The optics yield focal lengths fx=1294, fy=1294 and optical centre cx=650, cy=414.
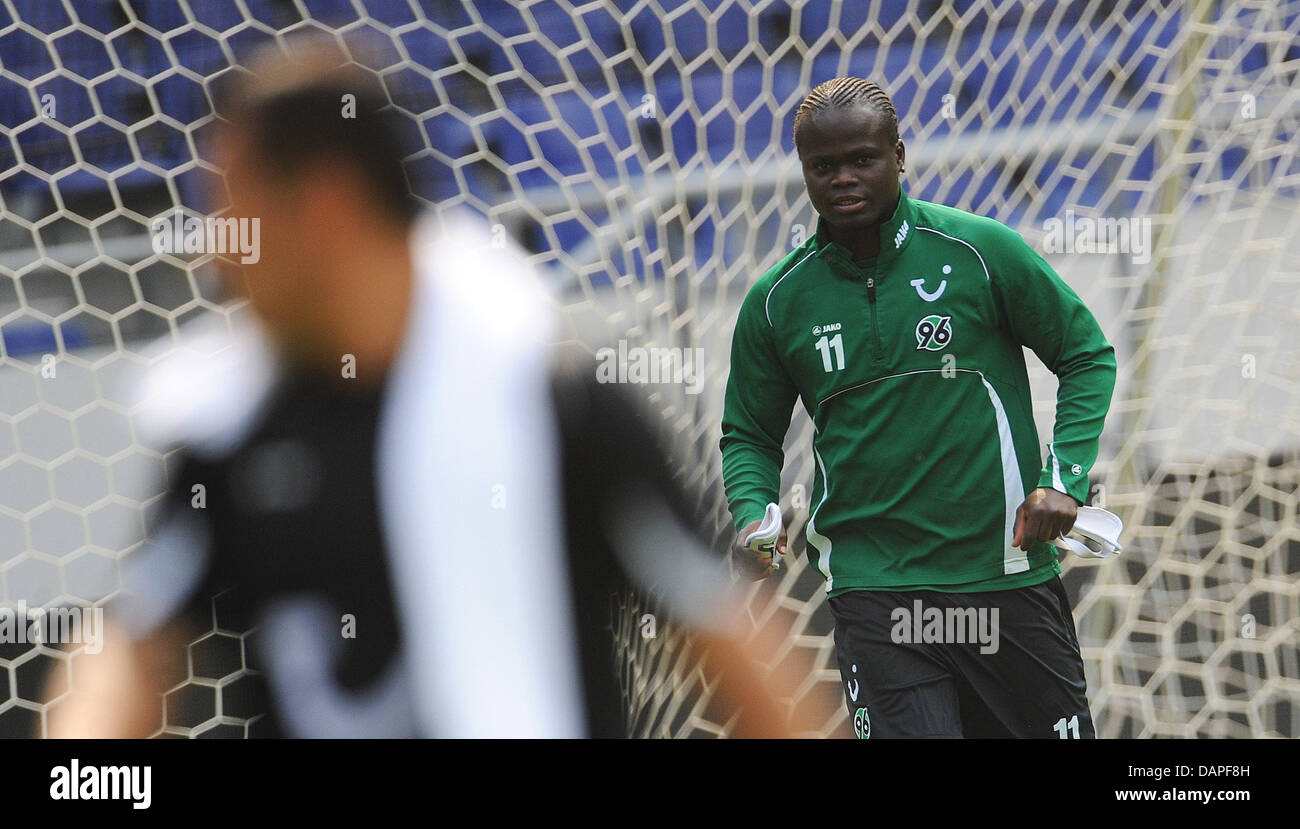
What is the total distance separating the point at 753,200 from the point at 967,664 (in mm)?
1158

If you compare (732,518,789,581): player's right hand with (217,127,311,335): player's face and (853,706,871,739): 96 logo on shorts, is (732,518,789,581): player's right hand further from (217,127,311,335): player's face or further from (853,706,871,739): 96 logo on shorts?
(217,127,311,335): player's face

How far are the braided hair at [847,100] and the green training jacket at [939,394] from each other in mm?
114

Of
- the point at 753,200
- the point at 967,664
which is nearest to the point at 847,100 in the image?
the point at 967,664

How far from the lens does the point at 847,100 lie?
1569 millimetres

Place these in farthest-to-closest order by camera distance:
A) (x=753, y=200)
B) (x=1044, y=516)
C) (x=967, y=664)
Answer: (x=753, y=200), (x=967, y=664), (x=1044, y=516)

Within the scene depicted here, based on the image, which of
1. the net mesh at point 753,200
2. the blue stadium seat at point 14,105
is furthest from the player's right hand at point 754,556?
the blue stadium seat at point 14,105

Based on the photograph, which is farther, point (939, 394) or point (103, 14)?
point (103, 14)

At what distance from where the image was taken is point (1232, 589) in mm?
2496

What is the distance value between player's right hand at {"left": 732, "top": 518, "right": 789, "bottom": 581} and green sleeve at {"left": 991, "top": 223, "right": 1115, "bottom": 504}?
33 centimetres

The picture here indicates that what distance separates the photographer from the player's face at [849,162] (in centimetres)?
156

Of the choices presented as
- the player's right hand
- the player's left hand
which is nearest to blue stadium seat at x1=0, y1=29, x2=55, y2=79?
the player's right hand
